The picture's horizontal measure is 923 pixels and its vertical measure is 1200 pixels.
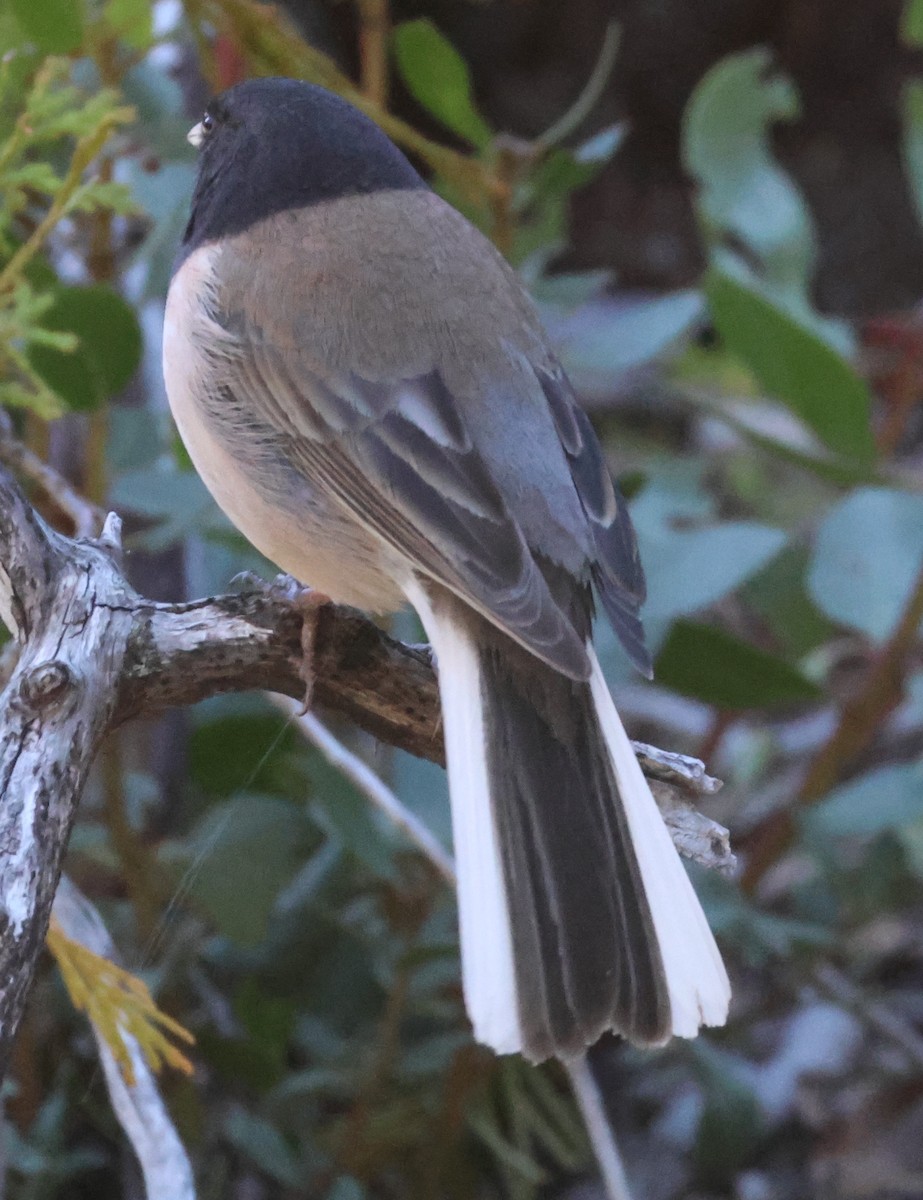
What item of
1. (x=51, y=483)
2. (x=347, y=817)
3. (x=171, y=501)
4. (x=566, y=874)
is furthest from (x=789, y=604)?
(x=566, y=874)

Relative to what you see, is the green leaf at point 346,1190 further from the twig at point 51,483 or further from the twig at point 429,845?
the twig at point 51,483

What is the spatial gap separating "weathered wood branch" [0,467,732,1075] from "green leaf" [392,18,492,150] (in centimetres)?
101

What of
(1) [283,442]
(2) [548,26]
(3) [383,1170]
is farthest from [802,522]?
(1) [283,442]

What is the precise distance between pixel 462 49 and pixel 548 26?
0.30 metres

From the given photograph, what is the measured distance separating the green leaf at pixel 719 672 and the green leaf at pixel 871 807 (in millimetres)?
205

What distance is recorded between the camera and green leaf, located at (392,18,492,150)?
227 centimetres

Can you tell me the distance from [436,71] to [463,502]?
3.49 feet

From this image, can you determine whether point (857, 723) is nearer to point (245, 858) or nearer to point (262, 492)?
point (245, 858)

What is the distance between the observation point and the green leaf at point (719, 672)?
2.22 m

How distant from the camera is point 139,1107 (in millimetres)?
1583

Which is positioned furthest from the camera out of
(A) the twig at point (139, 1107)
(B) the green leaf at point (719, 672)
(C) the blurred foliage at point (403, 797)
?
(B) the green leaf at point (719, 672)

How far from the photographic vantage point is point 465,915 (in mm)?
1244

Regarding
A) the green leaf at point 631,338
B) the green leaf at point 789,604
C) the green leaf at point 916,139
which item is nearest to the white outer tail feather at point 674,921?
the green leaf at point 631,338

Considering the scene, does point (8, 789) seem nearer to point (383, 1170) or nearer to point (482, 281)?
point (482, 281)
